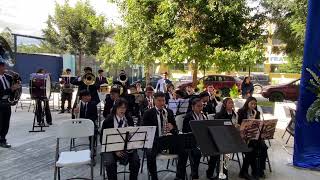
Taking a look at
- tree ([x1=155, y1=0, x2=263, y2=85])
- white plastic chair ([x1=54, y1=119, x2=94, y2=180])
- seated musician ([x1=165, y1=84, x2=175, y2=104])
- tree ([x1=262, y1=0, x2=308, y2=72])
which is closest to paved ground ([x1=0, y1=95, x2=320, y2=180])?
white plastic chair ([x1=54, y1=119, x2=94, y2=180])

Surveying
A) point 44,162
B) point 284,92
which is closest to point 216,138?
point 44,162

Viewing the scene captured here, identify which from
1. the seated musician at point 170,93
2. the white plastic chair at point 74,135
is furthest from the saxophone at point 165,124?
the seated musician at point 170,93

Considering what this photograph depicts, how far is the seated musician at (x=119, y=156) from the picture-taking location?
541cm

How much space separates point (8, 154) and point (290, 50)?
1662 cm

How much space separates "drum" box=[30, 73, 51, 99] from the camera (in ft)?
32.2

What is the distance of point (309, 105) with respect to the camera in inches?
283

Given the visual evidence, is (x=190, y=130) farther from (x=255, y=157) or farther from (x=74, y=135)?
(x=74, y=135)

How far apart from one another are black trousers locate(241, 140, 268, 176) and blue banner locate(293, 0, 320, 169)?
1.19 m

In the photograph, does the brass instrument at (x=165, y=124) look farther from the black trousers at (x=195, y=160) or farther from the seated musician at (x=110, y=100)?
the seated musician at (x=110, y=100)

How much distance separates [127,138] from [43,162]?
105 inches

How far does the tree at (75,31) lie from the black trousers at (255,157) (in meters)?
20.3

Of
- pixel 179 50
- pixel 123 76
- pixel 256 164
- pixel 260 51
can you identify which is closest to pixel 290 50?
pixel 260 51

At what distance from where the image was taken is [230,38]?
45.1ft

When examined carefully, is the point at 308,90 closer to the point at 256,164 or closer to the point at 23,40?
→ the point at 256,164
